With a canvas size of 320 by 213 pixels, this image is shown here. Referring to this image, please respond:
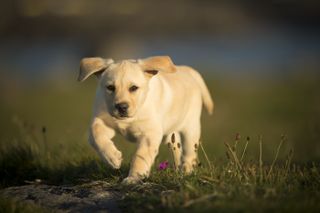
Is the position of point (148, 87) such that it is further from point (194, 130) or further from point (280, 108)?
point (280, 108)

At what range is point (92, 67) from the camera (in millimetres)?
5746

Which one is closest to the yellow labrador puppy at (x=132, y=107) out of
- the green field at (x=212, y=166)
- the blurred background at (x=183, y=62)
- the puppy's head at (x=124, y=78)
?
the puppy's head at (x=124, y=78)

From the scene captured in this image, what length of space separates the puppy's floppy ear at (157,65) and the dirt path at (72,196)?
3.81 feet

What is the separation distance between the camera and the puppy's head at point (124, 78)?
17.9 ft

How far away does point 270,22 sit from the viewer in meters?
31.0

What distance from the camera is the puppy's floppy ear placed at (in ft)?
18.7

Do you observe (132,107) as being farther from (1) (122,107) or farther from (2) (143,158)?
(2) (143,158)

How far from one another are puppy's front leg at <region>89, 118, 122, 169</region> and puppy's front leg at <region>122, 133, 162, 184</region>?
15 centimetres

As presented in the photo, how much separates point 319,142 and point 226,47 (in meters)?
29.6

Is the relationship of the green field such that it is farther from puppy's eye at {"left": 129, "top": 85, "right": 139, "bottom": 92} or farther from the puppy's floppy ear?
the puppy's floppy ear

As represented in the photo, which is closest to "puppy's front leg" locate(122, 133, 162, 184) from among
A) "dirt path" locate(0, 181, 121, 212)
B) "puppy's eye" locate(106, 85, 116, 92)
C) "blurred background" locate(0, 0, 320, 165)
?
"dirt path" locate(0, 181, 121, 212)

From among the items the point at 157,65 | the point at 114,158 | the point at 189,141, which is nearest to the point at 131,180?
the point at 114,158

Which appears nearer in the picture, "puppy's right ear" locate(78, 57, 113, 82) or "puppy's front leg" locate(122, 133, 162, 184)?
"puppy's front leg" locate(122, 133, 162, 184)

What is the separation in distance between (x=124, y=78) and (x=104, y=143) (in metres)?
0.58
